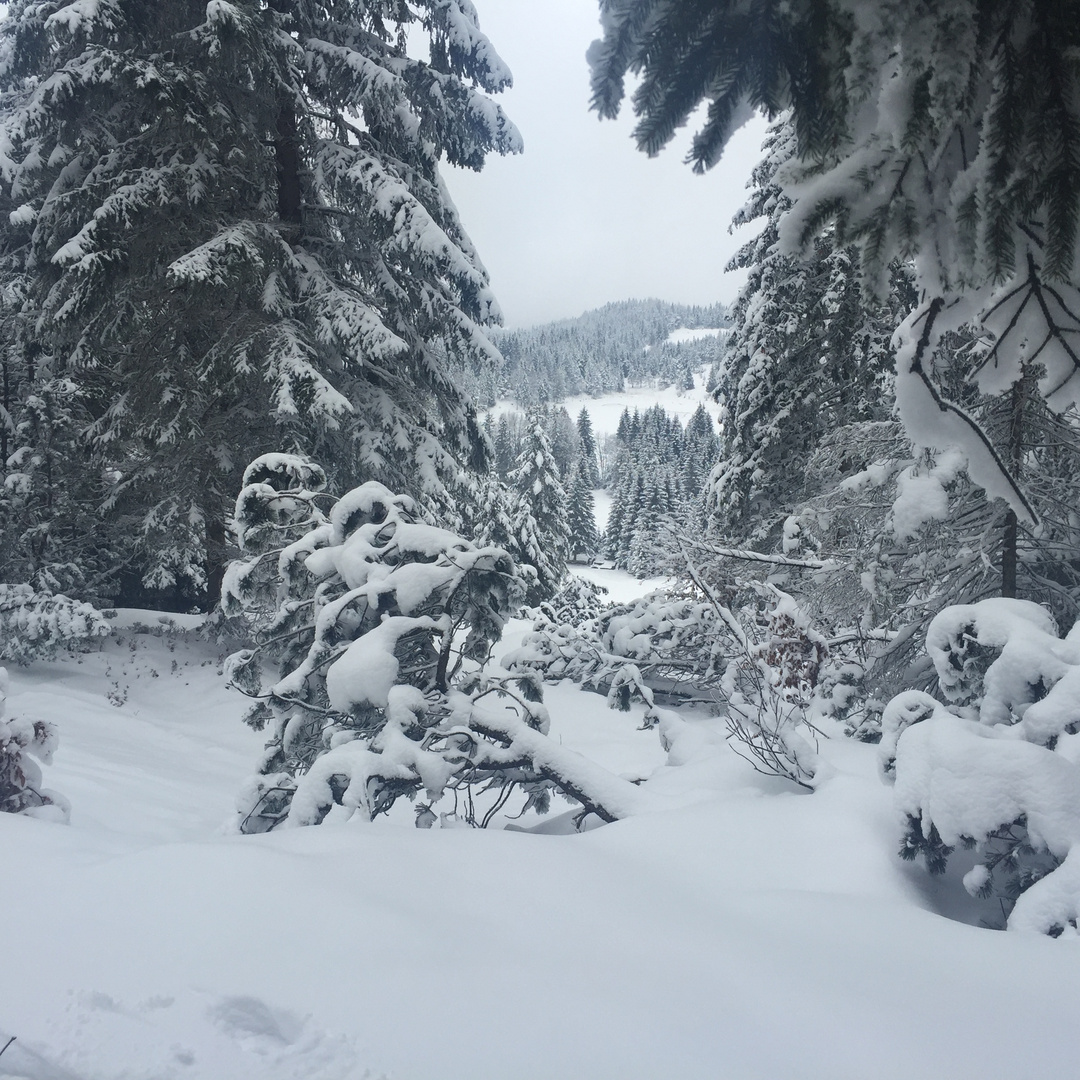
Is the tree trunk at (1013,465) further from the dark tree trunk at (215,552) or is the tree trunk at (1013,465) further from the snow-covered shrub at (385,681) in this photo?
the dark tree trunk at (215,552)

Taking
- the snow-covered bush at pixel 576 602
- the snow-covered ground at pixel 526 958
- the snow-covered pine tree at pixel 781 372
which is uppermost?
the snow-covered pine tree at pixel 781 372

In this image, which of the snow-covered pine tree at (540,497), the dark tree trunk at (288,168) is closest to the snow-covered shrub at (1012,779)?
the dark tree trunk at (288,168)

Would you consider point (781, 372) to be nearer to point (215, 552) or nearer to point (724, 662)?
point (724, 662)

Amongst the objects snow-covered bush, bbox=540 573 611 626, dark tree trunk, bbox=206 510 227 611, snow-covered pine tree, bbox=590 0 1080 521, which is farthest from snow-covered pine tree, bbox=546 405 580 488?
snow-covered pine tree, bbox=590 0 1080 521

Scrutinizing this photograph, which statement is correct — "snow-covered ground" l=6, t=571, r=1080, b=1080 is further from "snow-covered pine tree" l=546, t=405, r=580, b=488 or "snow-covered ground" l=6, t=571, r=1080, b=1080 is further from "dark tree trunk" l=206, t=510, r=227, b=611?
"snow-covered pine tree" l=546, t=405, r=580, b=488

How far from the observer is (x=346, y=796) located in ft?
11.7

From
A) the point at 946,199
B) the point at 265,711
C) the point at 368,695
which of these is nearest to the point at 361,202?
the point at 265,711

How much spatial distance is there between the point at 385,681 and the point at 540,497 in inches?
1141

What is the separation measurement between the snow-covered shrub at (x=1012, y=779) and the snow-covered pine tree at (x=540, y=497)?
25668mm

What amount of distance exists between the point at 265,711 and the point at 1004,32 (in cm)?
520

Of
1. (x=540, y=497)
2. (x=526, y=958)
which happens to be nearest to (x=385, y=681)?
(x=526, y=958)

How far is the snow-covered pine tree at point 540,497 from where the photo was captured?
96.0 feet

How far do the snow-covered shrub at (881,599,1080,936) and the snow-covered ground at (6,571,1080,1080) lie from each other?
8.6 inches

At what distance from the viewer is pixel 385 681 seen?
3.79 meters
